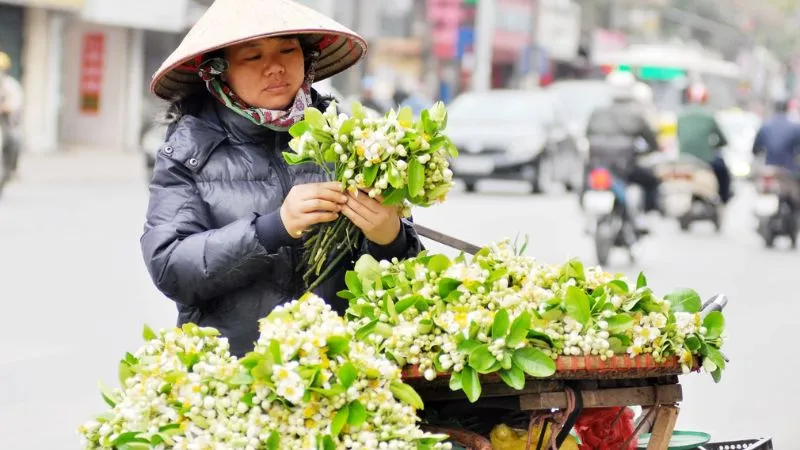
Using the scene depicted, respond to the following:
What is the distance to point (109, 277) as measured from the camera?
1198cm

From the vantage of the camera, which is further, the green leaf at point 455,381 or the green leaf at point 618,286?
the green leaf at point 618,286

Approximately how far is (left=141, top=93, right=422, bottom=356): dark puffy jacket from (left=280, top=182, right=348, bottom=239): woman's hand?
0.14 metres

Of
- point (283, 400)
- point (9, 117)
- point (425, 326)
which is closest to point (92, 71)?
point (9, 117)

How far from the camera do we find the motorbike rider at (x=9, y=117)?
60.4 ft

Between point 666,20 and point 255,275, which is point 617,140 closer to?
point 255,275

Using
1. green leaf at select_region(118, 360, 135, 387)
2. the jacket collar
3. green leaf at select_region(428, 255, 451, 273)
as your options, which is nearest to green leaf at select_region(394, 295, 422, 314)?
green leaf at select_region(428, 255, 451, 273)

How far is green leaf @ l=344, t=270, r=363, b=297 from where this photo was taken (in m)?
3.18

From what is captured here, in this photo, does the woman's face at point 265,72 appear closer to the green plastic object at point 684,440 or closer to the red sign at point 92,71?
the green plastic object at point 684,440

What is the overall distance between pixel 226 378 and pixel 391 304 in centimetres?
42

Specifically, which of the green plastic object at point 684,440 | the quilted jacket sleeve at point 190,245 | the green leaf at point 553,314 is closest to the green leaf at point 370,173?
the quilted jacket sleeve at point 190,245

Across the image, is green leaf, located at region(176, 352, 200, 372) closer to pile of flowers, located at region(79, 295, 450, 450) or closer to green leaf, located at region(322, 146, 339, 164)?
pile of flowers, located at region(79, 295, 450, 450)

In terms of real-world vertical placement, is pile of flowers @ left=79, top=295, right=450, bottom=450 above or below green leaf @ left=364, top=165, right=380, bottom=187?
below

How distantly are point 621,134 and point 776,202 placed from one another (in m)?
3.67

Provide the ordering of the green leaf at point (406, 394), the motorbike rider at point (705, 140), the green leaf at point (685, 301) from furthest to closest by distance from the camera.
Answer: the motorbike rider at point (705, 140) → the green leaf at point (685, 301) → the green leaf at point (406, 394)
